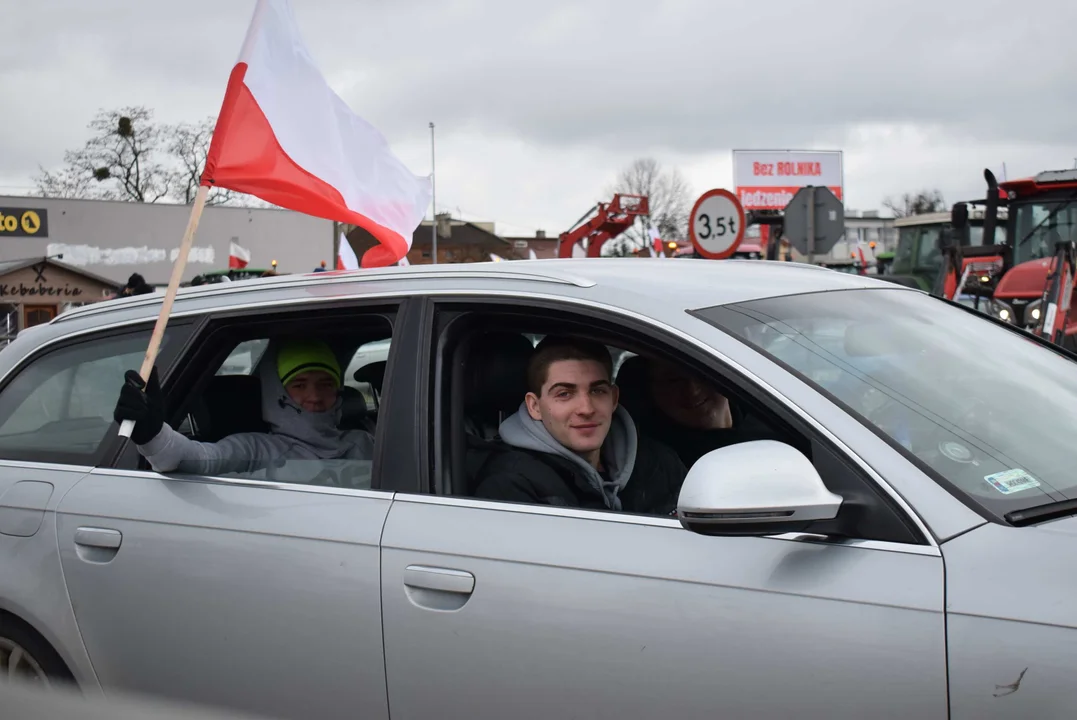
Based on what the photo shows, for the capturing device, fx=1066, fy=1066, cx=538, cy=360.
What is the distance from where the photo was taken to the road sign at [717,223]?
Answer: 1044cm

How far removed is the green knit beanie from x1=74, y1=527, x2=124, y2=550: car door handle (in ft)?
2.58

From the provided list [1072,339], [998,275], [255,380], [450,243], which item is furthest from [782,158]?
[450,243]

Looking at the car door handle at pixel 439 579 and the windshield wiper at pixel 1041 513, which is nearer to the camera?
the windshield wiper at pixel 1041 513

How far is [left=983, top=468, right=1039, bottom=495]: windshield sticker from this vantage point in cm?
202

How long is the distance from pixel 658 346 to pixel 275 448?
133 cm

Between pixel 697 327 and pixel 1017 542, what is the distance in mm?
758

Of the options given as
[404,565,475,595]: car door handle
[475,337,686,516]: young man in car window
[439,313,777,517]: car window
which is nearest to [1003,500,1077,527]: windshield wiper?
[439,313,777,517]: car window

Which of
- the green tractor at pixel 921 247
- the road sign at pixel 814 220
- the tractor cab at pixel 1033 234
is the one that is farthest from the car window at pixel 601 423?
the green tractor at pixel 921 247

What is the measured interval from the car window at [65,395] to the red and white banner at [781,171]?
2809 centimetres

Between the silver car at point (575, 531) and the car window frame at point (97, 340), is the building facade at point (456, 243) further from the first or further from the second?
the silver car at point (575, 531)

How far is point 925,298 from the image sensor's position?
3.03 metres

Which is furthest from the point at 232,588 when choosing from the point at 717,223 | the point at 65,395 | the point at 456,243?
→ the point at 456,243

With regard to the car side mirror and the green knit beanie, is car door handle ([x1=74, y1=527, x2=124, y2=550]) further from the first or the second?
the car side mirror

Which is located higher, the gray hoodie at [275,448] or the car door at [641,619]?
the gray hoodie at [275,448]
